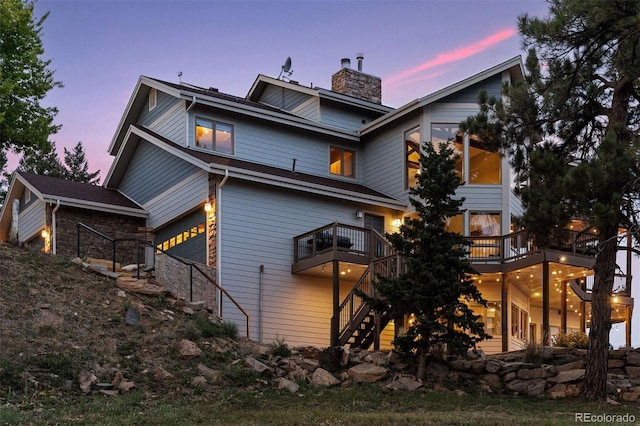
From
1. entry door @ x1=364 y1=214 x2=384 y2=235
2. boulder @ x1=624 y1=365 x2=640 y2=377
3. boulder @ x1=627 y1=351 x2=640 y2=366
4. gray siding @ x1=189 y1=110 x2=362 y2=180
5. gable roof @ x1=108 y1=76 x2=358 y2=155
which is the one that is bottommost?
boulder @ x1=624 y1=365 x2=640 y2=377

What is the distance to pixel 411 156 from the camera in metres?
26.3

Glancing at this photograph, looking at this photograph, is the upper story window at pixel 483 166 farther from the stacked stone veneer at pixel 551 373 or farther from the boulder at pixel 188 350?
the boulder at pixel 188 350

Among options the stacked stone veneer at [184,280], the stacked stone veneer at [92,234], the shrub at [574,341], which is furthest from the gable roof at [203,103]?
the shrub at [574,341]

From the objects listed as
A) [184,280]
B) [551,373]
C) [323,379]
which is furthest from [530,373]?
[184,280]

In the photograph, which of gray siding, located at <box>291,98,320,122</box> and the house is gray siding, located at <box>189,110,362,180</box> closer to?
the house

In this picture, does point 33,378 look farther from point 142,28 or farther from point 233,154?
point 142,28

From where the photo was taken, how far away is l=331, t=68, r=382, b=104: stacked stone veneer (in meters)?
30.1

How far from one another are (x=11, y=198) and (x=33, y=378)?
16458mm

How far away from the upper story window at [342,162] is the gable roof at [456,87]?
1.71 meters

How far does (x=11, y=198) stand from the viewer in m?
28.9

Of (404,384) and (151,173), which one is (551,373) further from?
(151,173)

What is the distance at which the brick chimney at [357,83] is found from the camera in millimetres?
30109

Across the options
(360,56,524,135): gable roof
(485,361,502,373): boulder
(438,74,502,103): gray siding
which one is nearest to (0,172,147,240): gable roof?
(360,56,524,135): gable roof

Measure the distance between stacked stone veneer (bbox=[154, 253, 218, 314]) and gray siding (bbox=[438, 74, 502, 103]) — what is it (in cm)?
939
